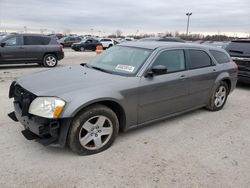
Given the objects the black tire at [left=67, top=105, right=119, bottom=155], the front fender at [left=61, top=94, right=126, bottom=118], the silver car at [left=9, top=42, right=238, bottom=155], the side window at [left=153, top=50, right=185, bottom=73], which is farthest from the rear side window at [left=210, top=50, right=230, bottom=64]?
the front fender at [left=61, top=94, right=126, bottom=118]

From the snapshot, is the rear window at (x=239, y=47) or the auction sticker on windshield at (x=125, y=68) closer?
the auction sticker on windshield at (x=125, y=68)

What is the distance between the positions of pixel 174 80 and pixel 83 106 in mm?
1870

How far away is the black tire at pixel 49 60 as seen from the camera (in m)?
12.0

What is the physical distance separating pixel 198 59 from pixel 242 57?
3738 millimetres

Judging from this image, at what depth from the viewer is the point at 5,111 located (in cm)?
504

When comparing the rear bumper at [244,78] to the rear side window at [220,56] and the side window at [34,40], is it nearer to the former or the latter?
the rear side window at [220,56]

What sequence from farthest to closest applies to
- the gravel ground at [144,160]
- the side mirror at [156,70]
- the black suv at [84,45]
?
the black suv at [84,45] < the side mirror at [156,70] < the gravel ground at [144,160]

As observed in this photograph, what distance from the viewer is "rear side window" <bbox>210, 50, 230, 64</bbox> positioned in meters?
5.44

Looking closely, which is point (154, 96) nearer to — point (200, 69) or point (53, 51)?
point (200, 69)

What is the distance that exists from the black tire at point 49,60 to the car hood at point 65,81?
27.5 ft

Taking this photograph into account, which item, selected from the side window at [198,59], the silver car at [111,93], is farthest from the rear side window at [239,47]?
the side window at [198,59]

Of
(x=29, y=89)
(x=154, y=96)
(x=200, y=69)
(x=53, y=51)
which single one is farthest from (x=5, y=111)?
(x=53, y=51)

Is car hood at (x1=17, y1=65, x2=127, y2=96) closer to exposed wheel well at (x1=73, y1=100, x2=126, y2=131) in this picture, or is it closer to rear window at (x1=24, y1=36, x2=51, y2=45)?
exposed wheel well at (x1=73, y1=100, x2=126, y2=131)

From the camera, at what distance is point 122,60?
424 centimetres
